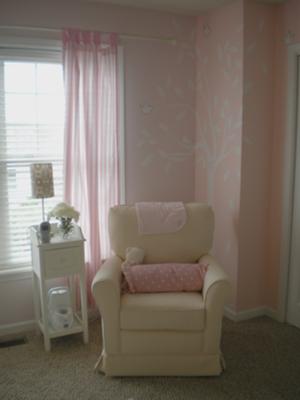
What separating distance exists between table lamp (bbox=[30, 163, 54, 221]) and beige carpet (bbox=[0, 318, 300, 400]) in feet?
3.64

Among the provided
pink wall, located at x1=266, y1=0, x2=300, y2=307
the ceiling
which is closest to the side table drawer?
pink wall, located at x1=266, y1=0, x2=300, y2=307

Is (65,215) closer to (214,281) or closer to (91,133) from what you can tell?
(91,133)

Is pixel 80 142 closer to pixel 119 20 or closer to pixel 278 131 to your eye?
pixel 119 20

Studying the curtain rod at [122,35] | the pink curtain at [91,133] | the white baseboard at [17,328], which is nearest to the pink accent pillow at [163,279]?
the pink curtain at [91,133]

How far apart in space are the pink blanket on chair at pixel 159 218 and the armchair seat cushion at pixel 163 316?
646 mm

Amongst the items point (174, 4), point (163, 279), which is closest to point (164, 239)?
point (163, 279)

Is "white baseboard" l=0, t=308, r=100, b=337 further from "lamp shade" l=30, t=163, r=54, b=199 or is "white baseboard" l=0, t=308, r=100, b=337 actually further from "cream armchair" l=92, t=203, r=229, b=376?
"lamp shade" l=30, t=163, r=54, b=199

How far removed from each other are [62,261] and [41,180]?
579 mm

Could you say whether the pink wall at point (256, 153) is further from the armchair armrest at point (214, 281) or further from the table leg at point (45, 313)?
the table leg at point (45, 313)

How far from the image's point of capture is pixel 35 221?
3240 millimetres

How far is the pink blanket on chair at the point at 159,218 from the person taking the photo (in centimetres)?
304

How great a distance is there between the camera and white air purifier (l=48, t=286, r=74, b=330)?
3008 mm

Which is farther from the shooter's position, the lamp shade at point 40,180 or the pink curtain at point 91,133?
the pink curtain at point 91,133

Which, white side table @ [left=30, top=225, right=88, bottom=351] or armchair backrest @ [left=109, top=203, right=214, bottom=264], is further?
armchair backrest @ [left=109, top=203, right=214, bottom=264]
